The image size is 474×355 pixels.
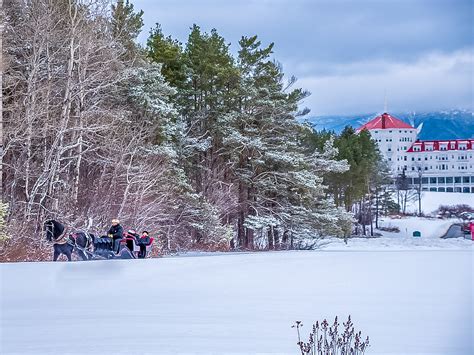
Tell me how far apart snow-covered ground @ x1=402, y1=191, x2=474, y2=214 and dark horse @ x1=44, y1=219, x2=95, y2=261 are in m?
30.6

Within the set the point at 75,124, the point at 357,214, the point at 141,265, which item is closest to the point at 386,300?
the point at 141,265

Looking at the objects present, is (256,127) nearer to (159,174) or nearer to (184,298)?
(159,174)

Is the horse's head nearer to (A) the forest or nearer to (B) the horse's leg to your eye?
(A) the forest

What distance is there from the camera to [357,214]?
4547 centimetres

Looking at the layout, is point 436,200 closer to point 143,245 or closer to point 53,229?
point 143,245

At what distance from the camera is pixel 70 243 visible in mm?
16047

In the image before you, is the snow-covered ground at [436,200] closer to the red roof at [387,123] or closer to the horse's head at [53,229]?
the red roof at [387,123]

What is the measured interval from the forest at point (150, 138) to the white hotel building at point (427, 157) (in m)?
11.8

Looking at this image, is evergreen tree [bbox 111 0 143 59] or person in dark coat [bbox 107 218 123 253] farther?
evergreen tree [bbox 111 0 143 59]

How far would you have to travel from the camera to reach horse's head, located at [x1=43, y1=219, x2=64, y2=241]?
17.7 m

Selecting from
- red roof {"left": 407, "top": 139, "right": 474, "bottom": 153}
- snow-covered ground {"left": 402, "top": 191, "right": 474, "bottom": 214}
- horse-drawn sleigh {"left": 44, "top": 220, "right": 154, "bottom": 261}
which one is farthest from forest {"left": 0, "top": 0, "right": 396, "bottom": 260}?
red roof {"left": 407, "top": 139, "right": 474, "bottom": 153}

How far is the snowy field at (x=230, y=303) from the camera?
9453 mm

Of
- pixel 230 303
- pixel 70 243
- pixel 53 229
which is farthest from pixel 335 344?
pixel 53 229

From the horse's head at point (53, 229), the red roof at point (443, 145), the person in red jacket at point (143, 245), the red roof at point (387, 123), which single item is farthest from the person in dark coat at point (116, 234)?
the red roof at point (387, 123)
